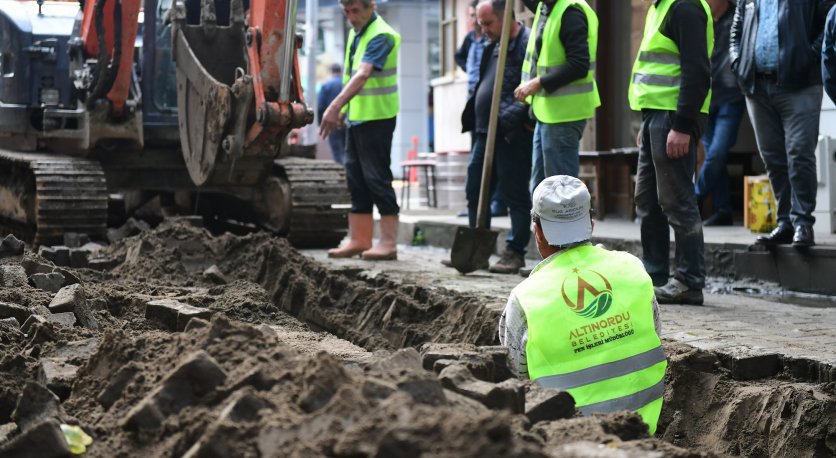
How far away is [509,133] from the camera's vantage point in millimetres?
9070

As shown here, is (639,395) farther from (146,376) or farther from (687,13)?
(687,13)

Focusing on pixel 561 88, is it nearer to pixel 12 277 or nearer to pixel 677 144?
pixel 677 144

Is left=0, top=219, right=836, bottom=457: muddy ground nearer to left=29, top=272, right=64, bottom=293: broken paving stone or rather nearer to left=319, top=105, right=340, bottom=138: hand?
left=29, top=272, right=64, bottom=293: broken paving stone

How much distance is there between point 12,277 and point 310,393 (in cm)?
423

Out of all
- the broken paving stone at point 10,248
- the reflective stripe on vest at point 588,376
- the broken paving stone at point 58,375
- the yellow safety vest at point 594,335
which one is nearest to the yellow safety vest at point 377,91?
the broken paving stone at point 10,248

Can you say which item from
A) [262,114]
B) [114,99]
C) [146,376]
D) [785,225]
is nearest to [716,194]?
[785,225]

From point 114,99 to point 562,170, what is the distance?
189 inches

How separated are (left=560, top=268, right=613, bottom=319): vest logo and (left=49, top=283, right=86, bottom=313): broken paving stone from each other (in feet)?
9.18

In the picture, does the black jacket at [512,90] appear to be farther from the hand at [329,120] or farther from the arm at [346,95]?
the hand at [329,120]

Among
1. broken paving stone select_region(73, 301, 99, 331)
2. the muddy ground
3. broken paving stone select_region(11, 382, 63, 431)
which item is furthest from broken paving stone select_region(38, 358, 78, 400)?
broken paving stone select_region(73, 301, 99, 331)

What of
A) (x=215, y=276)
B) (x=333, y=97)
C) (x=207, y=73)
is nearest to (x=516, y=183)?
(x=215, y=276)

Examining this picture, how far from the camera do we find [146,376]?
3.96 m

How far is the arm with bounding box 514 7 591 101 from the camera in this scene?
7.96 m

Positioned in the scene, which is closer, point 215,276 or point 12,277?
point 12,277
